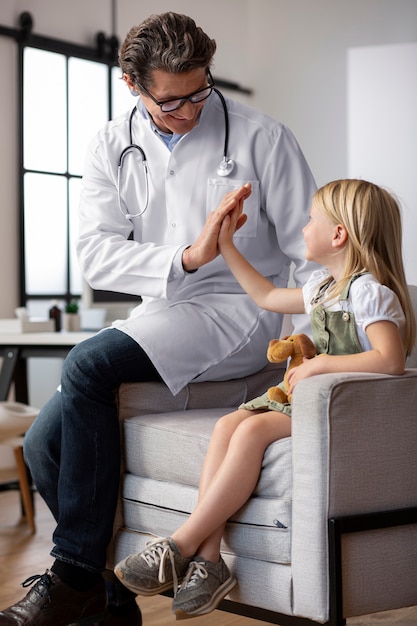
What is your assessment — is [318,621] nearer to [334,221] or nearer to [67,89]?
[334,221]

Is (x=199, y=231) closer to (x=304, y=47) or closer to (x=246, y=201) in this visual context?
(x=246, y=201)

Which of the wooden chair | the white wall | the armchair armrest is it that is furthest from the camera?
the white wall

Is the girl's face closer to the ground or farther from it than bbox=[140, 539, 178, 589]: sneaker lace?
farther from it

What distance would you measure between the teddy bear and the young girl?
0.07ft

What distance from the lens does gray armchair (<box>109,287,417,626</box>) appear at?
1.61m

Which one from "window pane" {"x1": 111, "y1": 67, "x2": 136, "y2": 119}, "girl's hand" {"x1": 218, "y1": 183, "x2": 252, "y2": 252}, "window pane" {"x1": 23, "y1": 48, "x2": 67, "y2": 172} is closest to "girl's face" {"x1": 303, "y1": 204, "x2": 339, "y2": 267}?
"girl's hand" {"x1": 218, "y1": 183, "x2": 252, "y2": 252}

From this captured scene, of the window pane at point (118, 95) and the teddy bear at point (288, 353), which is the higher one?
the window pane at point (118, 95)

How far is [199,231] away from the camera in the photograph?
2137 mm

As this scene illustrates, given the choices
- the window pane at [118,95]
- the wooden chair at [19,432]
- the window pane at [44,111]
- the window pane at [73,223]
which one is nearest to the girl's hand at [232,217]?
the wooden chair at [19,432]

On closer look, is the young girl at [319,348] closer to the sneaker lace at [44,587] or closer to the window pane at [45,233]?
the sneaker lace at [44,587]

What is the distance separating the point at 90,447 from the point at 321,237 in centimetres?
63

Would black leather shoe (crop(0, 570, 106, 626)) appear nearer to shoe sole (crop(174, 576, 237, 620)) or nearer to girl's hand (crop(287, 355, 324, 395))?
shoe sole (crop(174, 576, 237, 620))

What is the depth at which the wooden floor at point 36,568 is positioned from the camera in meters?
2.32

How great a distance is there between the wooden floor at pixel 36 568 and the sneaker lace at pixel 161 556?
0.71 meters
